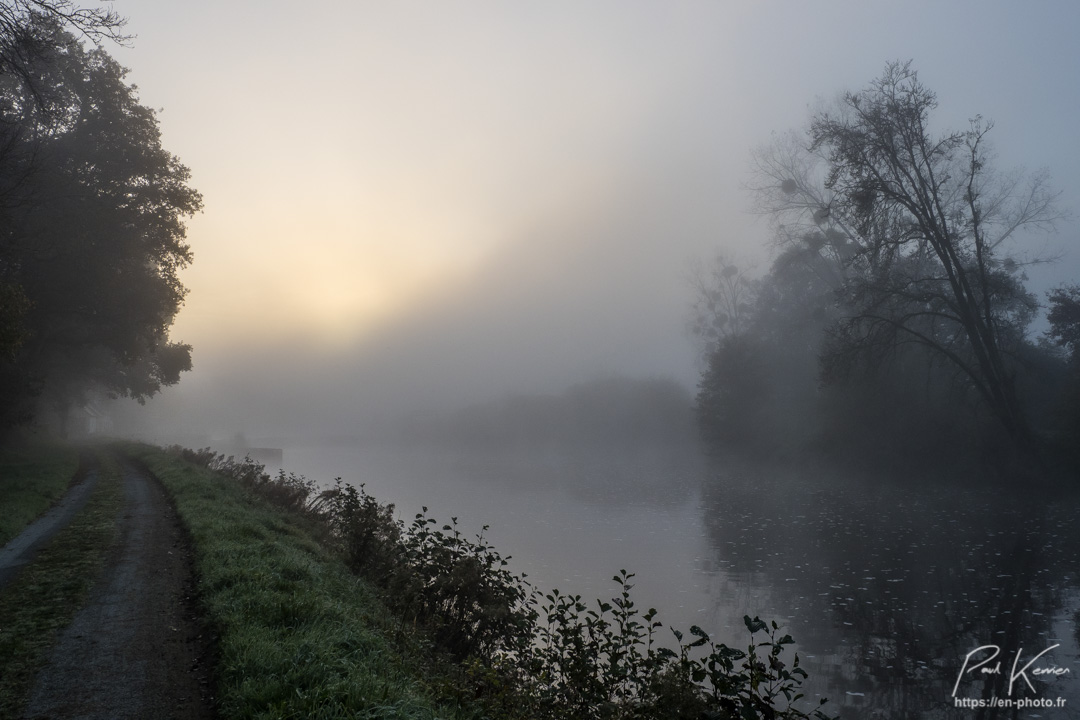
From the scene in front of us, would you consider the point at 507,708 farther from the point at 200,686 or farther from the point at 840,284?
the point at 840,284

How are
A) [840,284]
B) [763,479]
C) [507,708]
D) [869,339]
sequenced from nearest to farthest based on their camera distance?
[507,708], [869,339], [763,479], [840,284]

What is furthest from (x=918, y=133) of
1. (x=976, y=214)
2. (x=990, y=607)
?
(x=990, y=607)

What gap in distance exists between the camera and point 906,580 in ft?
44.8

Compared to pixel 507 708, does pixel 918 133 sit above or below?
above

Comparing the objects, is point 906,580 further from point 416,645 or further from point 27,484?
A: point 27,484

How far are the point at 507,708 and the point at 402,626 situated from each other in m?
2.77

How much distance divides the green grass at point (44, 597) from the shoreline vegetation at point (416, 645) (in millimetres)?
1427

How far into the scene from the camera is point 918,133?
2416 cm

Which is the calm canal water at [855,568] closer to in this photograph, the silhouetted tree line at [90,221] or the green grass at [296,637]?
the green grass at [296,637]

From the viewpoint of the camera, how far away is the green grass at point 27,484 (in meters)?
13.0

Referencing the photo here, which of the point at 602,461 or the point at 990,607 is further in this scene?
the point at 602,461

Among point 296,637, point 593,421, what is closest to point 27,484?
point 296,637

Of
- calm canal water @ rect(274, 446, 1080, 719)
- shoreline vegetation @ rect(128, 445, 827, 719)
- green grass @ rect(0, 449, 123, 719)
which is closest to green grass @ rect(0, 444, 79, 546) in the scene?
green grass @ rect(0, 449, 123, 719)
